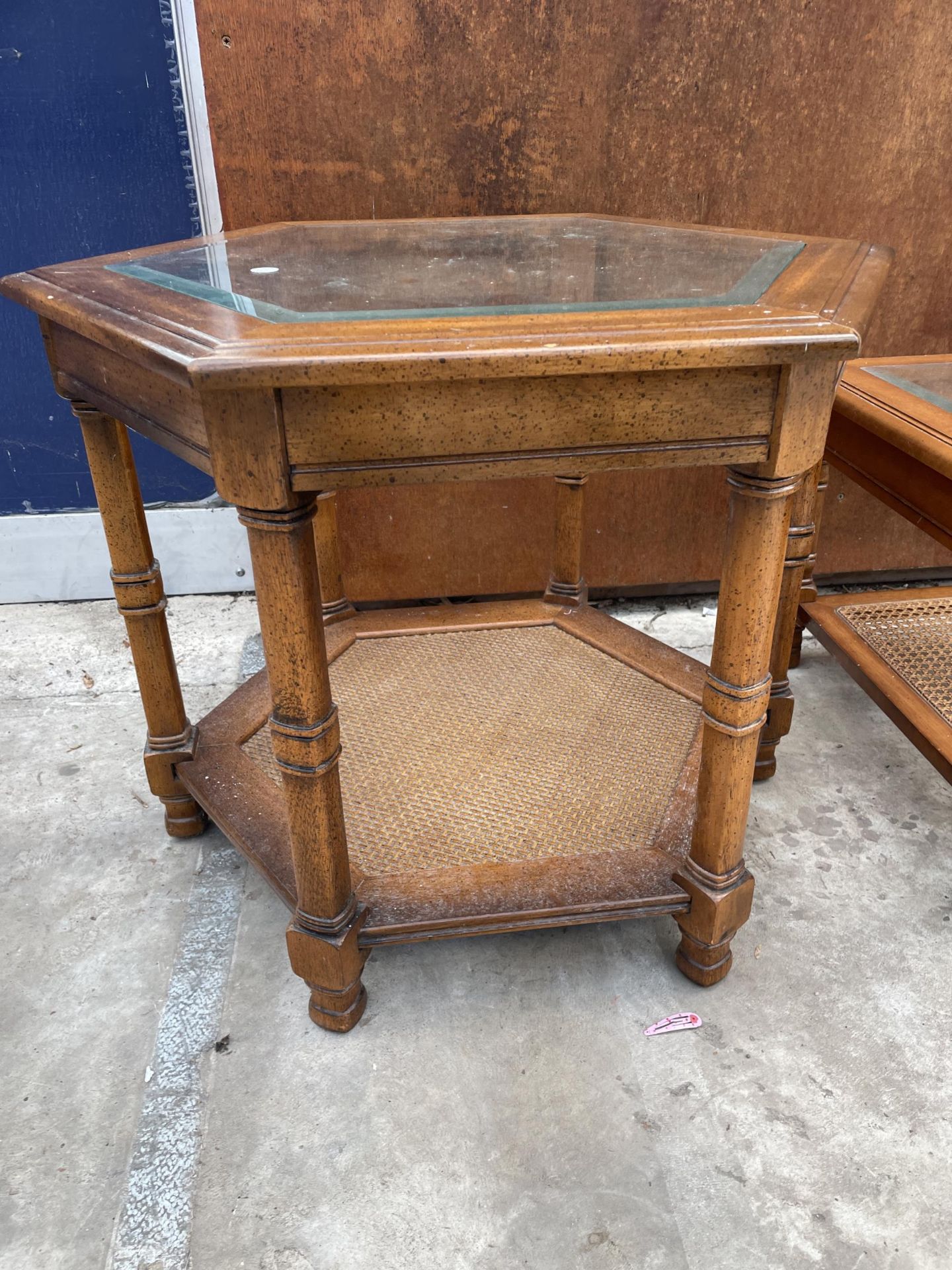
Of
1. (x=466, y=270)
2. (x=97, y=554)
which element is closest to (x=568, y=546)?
(x=466, y=270)

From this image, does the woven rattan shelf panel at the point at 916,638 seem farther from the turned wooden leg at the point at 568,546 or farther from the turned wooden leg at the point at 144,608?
the turned wooden leg at the point at 144,608

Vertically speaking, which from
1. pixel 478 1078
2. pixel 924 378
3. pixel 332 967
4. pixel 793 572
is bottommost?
pixel 478 1078

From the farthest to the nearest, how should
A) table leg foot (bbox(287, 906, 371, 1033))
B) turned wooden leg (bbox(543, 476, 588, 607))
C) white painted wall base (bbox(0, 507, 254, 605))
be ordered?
1. white painted wall base (bbox(0, 507, 254, 605))
2. turned wooden leg (bbox(543, 476, 588, 607))
3. table leg foot (bbox(287, 906, 371, 1033))

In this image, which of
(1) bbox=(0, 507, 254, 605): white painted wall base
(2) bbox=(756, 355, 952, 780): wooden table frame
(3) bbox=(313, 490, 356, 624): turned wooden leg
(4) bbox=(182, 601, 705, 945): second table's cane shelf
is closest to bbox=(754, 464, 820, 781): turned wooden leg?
(2) bbox=(756, 355, 952, 780): wooden table frame

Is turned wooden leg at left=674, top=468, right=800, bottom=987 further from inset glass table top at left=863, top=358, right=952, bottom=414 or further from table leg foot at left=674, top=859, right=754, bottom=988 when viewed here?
inset glass table top at left=863, top=358, right=952, bottom=414

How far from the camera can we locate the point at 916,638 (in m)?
2.28

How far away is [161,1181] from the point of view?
4.37 feet

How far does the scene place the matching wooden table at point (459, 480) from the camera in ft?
3.54

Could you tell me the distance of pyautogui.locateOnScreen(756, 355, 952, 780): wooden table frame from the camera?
5.27 feet

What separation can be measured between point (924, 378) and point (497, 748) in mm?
1121

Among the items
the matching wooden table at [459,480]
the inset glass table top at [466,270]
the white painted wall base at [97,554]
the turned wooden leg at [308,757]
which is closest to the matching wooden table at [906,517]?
the matching wooden table at [459,480]

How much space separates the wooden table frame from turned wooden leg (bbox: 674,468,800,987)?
0.46 metres

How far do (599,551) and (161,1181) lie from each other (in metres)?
1.99

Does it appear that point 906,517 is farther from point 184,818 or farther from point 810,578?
point 184,818
